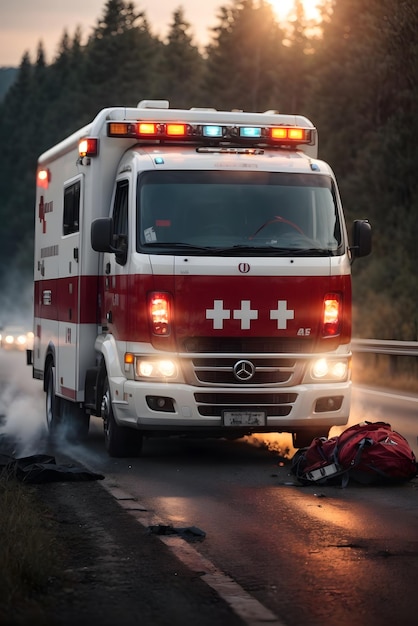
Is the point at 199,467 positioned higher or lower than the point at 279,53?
lower

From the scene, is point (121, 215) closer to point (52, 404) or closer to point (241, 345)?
point (241, 345)

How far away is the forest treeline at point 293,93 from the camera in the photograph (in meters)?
37.5

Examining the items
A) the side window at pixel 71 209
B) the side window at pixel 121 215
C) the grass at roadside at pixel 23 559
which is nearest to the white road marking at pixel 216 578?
the grass at roadside at pixel 23 559

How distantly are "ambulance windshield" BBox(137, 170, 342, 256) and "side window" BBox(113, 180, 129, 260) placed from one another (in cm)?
30

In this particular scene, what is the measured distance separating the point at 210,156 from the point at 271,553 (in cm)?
604

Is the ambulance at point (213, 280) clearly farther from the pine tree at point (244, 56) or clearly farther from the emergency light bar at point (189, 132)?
the pine tree at point (244, 56)

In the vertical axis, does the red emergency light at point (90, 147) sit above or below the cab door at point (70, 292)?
above

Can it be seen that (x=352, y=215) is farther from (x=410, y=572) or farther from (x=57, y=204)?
(x=410, y=572)

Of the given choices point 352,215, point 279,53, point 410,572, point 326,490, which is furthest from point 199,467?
point 279,53

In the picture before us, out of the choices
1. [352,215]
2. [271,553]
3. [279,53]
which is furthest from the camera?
[279,53]

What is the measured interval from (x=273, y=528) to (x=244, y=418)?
357 cm

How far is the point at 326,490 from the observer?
11.1 metres

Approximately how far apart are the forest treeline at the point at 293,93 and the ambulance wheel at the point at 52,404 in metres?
12.7

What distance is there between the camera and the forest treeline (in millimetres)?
37531
